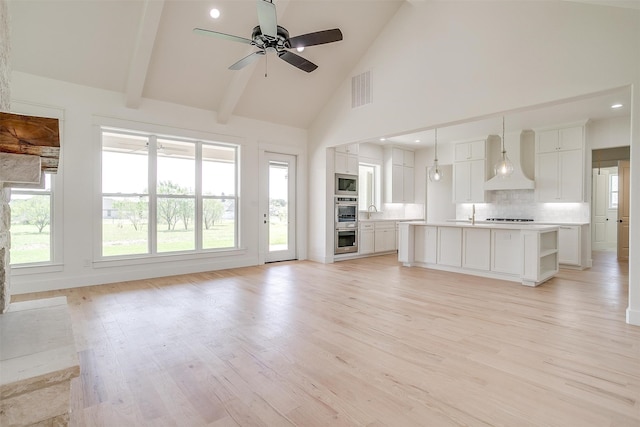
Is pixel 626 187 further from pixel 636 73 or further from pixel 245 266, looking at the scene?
pixel 245 266

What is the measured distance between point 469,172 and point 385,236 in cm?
262

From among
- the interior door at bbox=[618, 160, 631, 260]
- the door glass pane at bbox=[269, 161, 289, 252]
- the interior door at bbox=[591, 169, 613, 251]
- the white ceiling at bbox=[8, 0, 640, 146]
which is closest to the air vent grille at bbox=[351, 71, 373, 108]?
the white ceiling at bbox=[8, 0, 640, 146]

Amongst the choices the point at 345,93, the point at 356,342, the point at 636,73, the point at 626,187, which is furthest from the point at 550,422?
the point at 626,187

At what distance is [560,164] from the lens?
663cm

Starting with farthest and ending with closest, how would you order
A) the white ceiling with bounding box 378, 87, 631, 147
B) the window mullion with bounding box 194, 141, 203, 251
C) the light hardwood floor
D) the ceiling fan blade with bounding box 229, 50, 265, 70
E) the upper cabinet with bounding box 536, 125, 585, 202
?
the upper cabinet with bounding box 536, 125, 585, 202 < the window mullion with bounding box 194, 141, 203, 251 < the white ceiling with bounding box 378, 87, 631, 147 < the ceiling fan blade with bounding box 229, 50, 265, 70 < the light hardwood floor

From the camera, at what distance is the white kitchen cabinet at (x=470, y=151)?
25.2 feet

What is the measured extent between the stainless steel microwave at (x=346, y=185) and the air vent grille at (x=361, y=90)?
1.66 metres

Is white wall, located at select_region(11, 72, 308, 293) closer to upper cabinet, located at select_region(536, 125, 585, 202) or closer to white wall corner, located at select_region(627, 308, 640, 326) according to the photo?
white wall corner, located at select_region(627, 308, 640, 326)

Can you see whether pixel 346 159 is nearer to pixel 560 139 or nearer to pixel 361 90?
pixel 361 90

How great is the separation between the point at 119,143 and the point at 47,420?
513 cm

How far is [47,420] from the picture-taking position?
3.37 ft

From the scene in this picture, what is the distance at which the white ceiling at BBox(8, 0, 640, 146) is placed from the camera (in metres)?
4.03

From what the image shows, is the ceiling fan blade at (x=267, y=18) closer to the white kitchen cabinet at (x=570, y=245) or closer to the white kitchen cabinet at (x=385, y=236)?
the white kitchen cabinet at (x=385, y=236)

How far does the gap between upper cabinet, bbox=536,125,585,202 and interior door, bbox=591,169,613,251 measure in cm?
347
